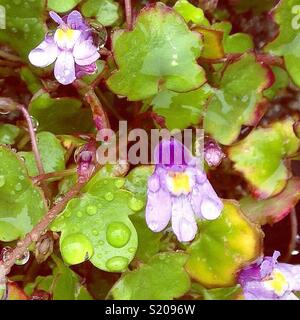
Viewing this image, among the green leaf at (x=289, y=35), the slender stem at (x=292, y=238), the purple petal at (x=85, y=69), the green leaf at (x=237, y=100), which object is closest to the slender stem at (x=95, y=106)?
the purple petal at (x=85, y=69)

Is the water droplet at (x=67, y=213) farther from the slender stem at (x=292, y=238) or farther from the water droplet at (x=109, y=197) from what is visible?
the slender stem at (x=292, y=238)

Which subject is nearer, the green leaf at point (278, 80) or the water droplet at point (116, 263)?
the water droplet at point (116, 263)

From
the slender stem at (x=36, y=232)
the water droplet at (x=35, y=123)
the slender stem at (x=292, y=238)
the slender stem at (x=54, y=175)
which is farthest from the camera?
the slender stem at (x=292, y=238)

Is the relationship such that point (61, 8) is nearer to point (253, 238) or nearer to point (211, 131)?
point (211, 131)

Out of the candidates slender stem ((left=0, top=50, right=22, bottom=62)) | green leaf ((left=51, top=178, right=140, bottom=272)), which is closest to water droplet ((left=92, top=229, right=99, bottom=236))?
green leaf ((left=51, top=178, right=140, bottom=272))

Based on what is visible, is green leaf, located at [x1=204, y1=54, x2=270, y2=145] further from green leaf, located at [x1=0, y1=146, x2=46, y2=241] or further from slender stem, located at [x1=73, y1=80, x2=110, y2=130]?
green leaf, located at [x1=0, y1=146, x2=46, y2=241]

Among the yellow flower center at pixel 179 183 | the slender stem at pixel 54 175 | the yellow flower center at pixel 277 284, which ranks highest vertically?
the yellow flower center at pixel 179 183

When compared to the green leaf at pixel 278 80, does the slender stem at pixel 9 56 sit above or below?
below

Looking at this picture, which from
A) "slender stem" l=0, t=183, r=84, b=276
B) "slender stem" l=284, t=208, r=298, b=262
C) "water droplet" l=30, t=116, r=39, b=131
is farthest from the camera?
"slender stem" l=284, t=208, r=298, b=262
